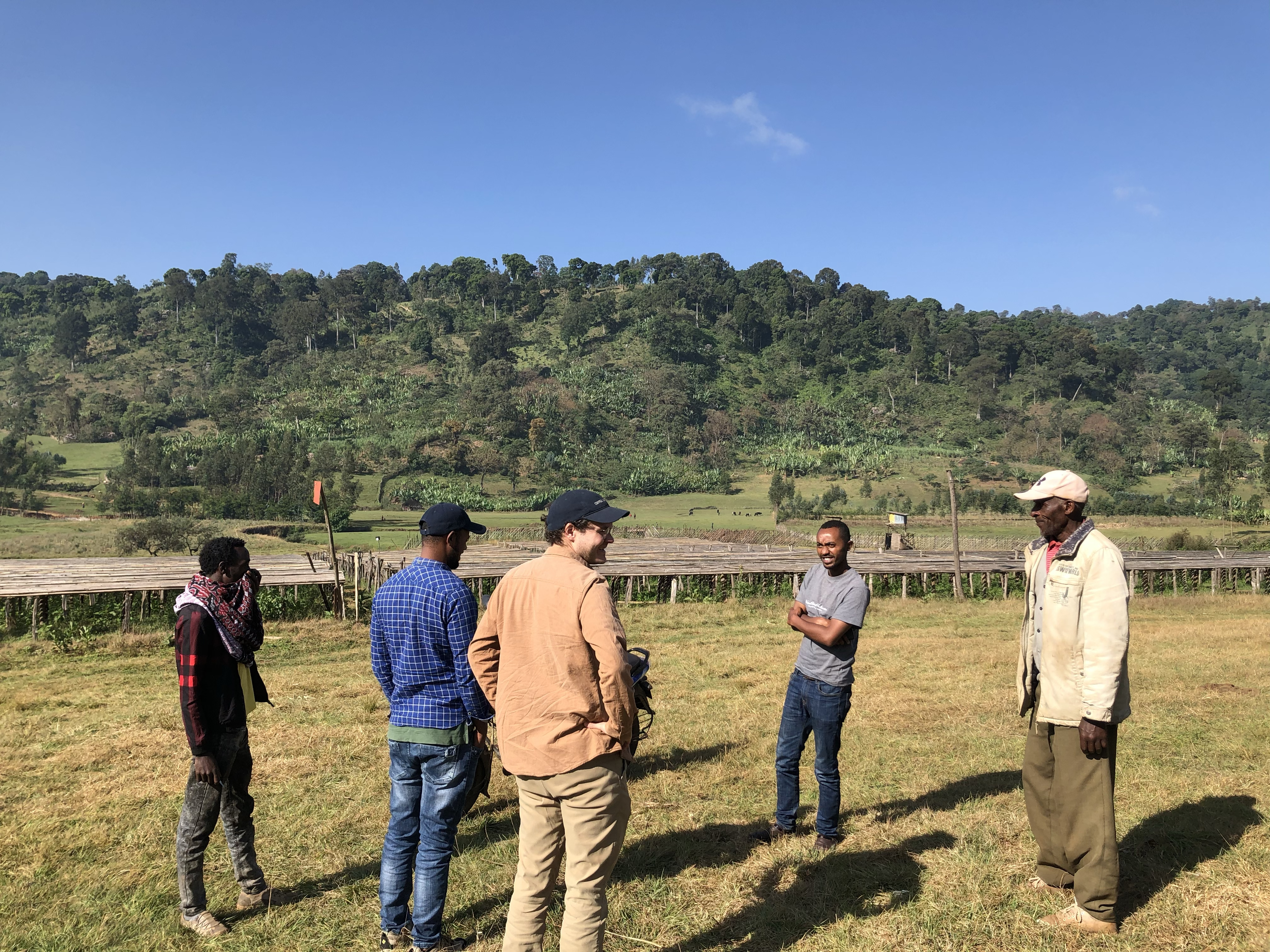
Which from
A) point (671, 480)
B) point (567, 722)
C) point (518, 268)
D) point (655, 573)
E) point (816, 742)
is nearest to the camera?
point (567, 722)

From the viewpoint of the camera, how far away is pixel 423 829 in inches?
149

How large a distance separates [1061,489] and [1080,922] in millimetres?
1946

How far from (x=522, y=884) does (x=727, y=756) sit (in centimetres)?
408

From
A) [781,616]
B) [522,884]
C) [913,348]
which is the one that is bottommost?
[781,616]

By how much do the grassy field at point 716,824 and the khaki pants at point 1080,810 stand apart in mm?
216

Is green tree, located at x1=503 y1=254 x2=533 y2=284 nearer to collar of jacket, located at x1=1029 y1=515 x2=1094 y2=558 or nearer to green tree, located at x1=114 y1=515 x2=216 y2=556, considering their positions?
green tree, located at x1=114 y1=515 x2=216 y2=556

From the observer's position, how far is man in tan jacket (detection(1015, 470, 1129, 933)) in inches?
154

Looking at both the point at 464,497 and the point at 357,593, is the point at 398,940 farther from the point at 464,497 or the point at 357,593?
the point at 464,497

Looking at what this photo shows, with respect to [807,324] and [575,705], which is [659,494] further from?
[575,705]

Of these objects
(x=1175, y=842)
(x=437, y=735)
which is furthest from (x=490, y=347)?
(x=437, y=735)

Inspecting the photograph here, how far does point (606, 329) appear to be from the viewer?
131m

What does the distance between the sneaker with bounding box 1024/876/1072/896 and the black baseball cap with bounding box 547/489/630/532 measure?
9.81ft

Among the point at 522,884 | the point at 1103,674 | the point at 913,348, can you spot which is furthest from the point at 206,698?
the point at 913,348

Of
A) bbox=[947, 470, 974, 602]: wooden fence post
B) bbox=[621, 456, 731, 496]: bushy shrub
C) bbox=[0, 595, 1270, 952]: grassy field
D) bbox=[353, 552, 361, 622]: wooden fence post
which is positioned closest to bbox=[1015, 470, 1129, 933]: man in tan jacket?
bbox=[0, 595, 1270, 952]: grassy field
